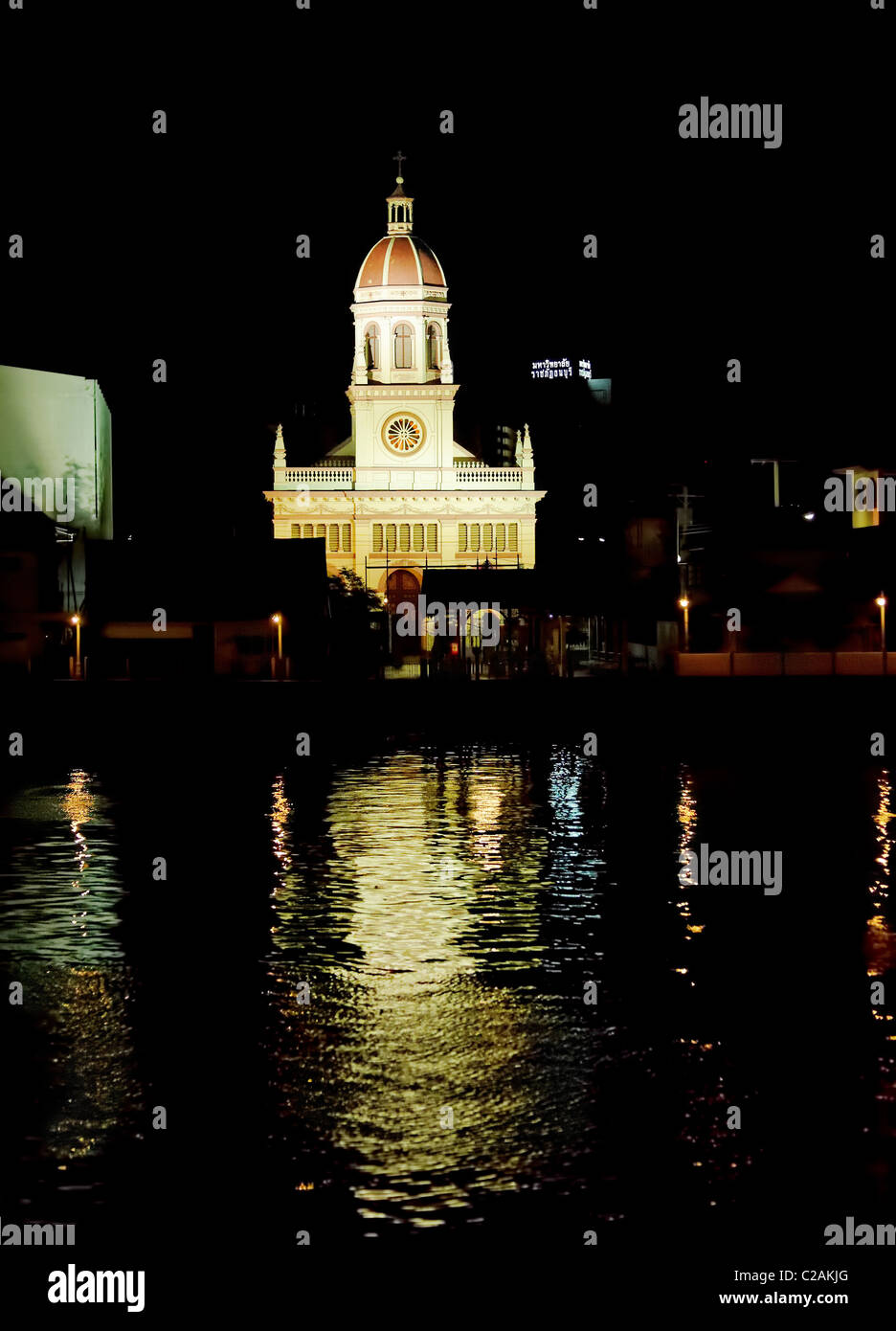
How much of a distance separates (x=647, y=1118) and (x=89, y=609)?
48.8m

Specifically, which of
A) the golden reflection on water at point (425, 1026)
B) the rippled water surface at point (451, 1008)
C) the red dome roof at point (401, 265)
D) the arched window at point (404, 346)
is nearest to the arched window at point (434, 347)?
the arched window at point (404, 346)

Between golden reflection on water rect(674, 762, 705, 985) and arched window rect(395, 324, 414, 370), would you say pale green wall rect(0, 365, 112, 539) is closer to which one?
arched window rect(395, 324, 414, 370)

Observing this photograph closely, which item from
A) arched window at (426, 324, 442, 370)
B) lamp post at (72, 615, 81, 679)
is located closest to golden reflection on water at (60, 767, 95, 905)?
lamp post at (72, 615, 81, 679)

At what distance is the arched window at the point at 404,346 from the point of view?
87.9 m

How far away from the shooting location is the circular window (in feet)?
287

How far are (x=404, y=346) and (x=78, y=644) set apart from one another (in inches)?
1626

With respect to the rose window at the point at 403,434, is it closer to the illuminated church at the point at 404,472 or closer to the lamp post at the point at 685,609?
the illuminated church at the point at 404,472

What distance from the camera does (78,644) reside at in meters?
51.3

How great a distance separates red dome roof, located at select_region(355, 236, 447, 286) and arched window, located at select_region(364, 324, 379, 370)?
235cm

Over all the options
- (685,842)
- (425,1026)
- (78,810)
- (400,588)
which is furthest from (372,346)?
(425,1026)

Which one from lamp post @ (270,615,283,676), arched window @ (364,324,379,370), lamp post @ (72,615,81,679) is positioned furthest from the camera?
arched window @ (364,324,379,370)

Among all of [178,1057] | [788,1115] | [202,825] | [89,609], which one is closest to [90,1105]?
[178,1057]

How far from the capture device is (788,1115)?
889 cm

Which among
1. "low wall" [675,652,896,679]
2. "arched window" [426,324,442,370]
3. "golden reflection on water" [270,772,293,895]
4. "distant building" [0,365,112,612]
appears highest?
"arched window" [426,324,442,370]
